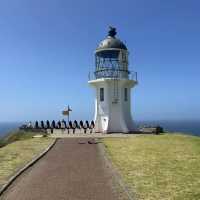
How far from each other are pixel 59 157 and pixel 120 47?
20.4 m

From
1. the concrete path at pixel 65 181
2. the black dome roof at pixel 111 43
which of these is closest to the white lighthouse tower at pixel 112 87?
the black dome roof at pixel 111 43

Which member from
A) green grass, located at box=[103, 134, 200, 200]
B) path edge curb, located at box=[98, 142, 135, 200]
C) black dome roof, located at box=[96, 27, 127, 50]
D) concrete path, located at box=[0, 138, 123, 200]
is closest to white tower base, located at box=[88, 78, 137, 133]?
black dome roof, located at box=[96, 27, 127, 50]

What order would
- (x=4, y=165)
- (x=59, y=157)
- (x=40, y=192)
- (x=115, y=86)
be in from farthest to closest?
1. (x=115, y=86)
2. (x=59, y=157)
3. (x=4, y=165)
4. (x=40, y=192)

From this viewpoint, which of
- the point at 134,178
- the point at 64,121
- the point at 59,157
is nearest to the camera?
the point at 134,178

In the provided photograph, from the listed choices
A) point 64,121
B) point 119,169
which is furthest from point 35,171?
point 64,121

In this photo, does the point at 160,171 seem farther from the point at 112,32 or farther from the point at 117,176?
the point at 112,32

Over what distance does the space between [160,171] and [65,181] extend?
139 inches

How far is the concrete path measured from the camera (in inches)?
412

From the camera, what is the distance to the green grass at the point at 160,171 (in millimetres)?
10750

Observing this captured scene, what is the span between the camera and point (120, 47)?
37.0m

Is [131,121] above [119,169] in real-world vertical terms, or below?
above

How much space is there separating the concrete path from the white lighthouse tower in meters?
18.5

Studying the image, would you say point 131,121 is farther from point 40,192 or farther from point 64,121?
point 40,192

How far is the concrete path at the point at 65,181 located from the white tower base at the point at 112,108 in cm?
1842
